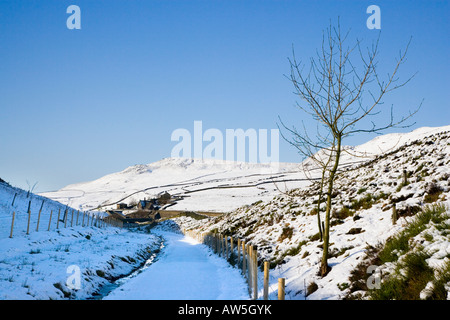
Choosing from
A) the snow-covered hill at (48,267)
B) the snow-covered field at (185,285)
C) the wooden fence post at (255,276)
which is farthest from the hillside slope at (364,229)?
the snow-covered hill at (48,267)

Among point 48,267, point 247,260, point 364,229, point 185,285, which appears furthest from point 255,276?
point 48,267

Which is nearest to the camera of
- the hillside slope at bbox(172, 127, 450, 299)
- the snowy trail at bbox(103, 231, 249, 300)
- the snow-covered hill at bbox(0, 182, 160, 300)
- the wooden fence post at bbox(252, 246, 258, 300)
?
the hillside slope at bbox(172, 127, 450, 299)

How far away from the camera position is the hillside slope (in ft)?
24.7

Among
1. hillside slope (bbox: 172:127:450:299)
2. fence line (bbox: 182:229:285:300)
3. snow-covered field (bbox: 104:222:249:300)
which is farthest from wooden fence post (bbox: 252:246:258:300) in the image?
hillside slope (bbox: 172:127:450:299)

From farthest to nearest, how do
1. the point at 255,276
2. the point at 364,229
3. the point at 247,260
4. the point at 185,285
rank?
the point at 247,260, the point at 185,285, the point at 364,229, the point at 255,276

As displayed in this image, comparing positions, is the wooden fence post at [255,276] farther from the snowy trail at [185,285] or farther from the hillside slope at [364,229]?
the hillside slope at [364,229]

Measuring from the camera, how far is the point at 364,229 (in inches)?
444

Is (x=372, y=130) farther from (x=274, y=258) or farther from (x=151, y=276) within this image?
(x=151, y=276)

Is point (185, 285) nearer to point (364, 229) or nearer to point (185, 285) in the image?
point (185, 285)

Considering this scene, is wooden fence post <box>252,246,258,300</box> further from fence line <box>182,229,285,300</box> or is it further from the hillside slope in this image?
the hillside slope

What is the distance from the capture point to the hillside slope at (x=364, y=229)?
24.7 feet
